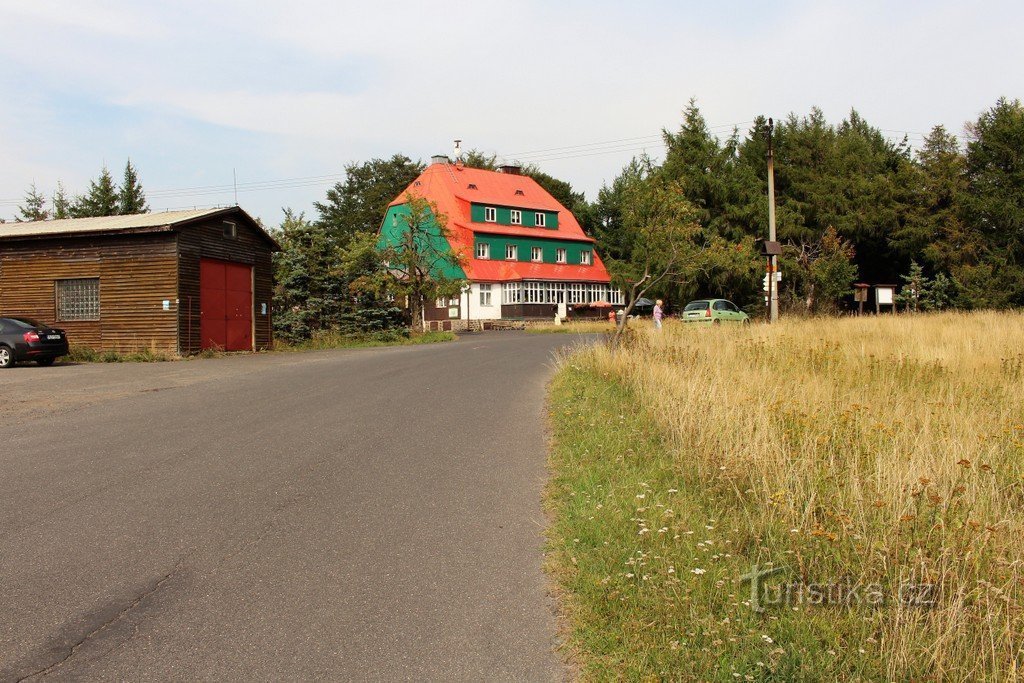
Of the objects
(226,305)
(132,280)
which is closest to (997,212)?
(226,305)

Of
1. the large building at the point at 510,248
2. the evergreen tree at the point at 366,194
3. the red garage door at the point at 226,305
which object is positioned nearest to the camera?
the red garage door at the point at 226,305

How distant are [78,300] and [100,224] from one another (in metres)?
3.03

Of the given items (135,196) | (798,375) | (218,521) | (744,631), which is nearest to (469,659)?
(744,631)

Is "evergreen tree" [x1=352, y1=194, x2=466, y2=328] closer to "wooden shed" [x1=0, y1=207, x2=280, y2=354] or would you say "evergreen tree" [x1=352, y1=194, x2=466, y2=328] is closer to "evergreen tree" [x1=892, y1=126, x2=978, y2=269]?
"wooden shed" [x1=0, y1=207, x2=280, y2=354]

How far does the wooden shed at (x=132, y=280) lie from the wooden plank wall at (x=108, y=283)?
3cm

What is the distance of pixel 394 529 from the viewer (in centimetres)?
595

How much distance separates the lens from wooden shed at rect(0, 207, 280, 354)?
24.9 m

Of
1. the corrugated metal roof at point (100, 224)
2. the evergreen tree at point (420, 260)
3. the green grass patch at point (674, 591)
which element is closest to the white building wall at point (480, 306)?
the evergreen tree at point (420, 260)

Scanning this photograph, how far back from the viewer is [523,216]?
204ft

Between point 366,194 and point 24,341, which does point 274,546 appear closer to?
point 24,341

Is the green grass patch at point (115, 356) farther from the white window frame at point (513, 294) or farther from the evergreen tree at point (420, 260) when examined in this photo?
the white window frame at point (513, 294)

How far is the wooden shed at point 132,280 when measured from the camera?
24.9m

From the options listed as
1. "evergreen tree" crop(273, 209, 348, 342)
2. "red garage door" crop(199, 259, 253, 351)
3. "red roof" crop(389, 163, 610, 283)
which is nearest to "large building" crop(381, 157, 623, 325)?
"red roof" crop(389, 163, 610, 283)

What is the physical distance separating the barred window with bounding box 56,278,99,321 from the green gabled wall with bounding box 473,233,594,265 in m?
33.4
